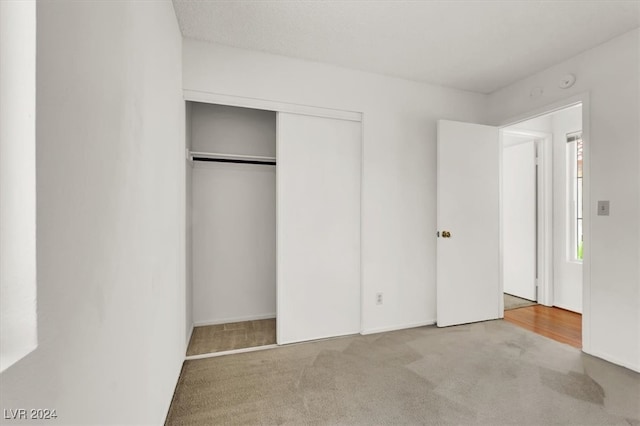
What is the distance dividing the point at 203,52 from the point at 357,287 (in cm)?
250

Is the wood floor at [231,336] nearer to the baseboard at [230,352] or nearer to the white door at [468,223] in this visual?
the baseboard at [230,352]

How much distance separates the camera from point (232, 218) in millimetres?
3268

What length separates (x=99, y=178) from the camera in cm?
92

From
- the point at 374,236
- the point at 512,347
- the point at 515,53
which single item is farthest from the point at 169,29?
the point at 512,347

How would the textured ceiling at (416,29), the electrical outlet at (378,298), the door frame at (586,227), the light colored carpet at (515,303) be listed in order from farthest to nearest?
the light colored carpet at (515,303) < the electrical outlet at (378,298) < the door frame at (586,227) < the textured ceiling at (416,29)

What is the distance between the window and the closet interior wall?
367 cm

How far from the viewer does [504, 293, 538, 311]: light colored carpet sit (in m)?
3.87

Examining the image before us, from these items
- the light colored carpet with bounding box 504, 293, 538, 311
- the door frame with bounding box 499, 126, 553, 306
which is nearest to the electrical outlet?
the light colored carpet with bounding box 504, 293, 538, 311

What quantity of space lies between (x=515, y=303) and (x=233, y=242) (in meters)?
3.72

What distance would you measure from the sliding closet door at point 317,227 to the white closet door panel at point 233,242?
739 millimetres

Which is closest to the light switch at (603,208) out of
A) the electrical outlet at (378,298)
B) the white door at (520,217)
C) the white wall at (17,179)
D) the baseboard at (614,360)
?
the baseboard at (614,360)

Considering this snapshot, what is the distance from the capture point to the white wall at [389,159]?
2715 millimetres

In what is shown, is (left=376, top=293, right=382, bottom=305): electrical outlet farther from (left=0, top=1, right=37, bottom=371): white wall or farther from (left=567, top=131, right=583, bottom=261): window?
(left=0, top=1, right=37, bottom=371): white wall

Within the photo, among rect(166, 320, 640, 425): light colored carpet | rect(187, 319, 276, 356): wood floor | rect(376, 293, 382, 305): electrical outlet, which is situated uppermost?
rect(376, 293, 382, 305): electrical outlet
